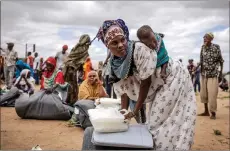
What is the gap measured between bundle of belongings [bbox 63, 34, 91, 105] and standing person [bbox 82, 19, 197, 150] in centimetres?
527

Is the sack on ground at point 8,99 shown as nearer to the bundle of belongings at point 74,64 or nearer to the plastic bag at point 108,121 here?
the bundle of belongings at point 74,64

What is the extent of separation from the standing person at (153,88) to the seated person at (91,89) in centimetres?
345

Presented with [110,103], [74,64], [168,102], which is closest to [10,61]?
[74,64]

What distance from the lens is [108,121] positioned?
2.45m

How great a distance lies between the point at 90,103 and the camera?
5.79 meters

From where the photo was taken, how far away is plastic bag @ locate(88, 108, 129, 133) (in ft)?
8.03

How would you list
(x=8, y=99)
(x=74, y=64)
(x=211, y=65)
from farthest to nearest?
(x=8, y=99), (x=74, y=64), (x=211, y=65)

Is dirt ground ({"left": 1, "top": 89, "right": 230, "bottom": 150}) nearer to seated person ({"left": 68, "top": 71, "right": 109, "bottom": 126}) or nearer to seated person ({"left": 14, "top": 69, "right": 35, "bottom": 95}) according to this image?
seated person ({"left": 68, "top": 71, "right": 109, "bottom": 126})

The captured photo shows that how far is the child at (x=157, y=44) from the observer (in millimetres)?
2689

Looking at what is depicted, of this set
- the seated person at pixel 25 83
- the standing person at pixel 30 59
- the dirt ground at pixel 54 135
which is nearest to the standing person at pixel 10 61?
the seated person at pixel 25 83

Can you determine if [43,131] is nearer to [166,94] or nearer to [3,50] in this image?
[166,94]

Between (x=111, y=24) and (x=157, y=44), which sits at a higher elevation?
(x=111, y=24)

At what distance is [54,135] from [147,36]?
10.7 ft

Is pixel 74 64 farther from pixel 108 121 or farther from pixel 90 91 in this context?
pixel 108 121
